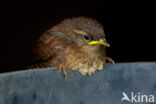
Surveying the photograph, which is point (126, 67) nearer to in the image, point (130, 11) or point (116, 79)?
point (116, 79)

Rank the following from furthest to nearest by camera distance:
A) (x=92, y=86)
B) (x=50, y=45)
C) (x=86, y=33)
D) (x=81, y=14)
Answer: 1. (x=81, y=14)
2. (x=50, y=45)
3. (x=86, y=33)
4. (x=92, y=86)

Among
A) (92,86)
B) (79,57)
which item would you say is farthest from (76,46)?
(92,86)

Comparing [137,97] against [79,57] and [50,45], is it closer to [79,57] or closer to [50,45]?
[79,57]

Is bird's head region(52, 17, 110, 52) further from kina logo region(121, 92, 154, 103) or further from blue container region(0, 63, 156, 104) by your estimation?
kina logo region(121, 92, 154, 103)

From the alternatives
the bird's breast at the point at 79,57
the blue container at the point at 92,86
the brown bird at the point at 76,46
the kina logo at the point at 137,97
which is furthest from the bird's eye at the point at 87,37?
the kina logo at the point at 137,97

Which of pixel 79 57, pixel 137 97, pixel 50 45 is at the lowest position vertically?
pixel 137 97

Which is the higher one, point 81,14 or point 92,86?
point 81,14
